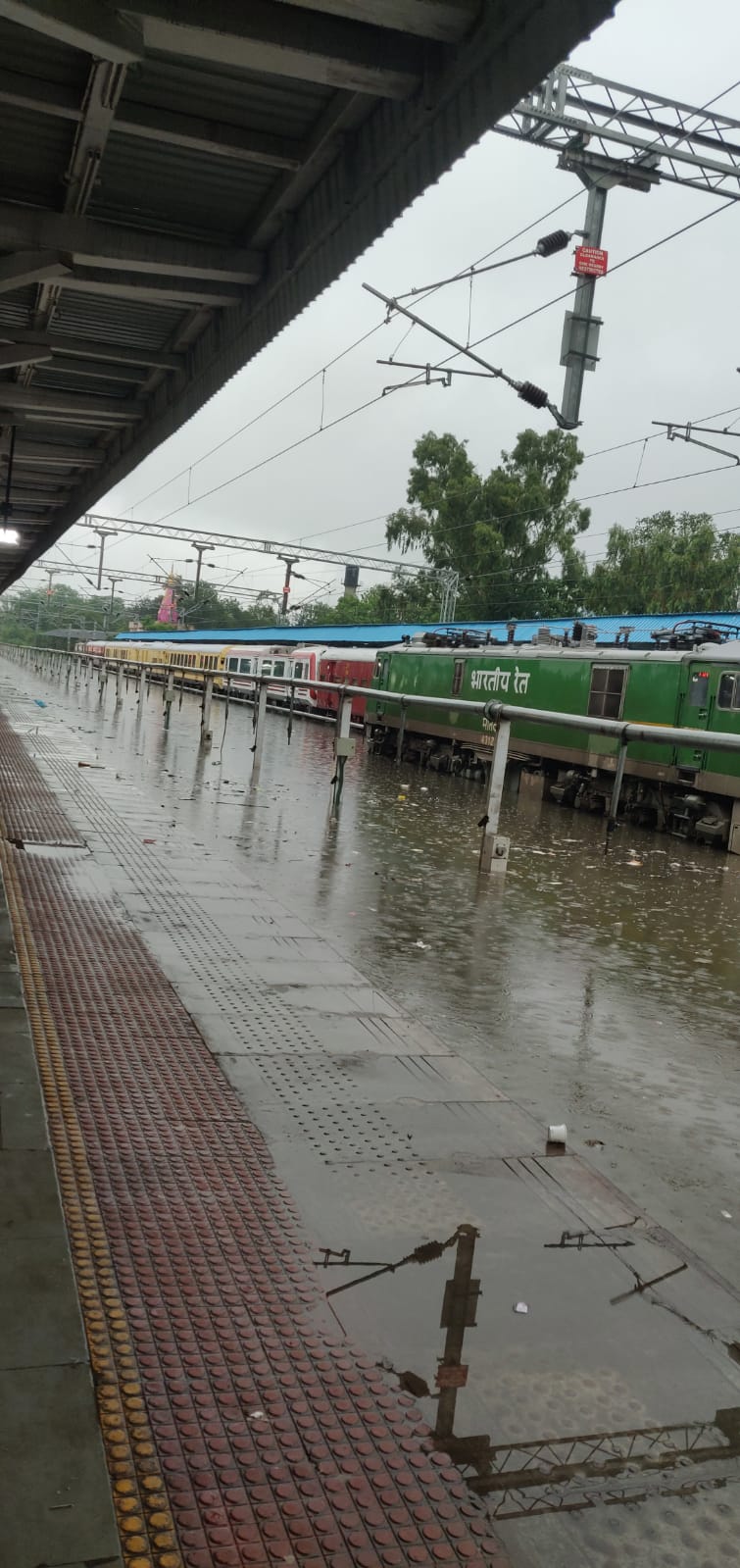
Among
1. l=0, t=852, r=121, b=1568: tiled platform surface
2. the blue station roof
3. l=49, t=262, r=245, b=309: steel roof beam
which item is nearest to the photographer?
l=0, t=852, r=121, b=1568: tiled platform surface

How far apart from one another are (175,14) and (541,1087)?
4.74 metres

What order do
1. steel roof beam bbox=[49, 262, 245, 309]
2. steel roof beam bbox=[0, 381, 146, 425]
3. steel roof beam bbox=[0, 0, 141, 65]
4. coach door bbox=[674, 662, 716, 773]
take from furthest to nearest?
coach door bbox=[674, 662, 716, 773] < steel roof beam bbox=[0, 381, 146, 425] < steel roof beam bbox=[49, 262, 245, 309] < steel roof beam bbox=[0, 0, 141, 65]

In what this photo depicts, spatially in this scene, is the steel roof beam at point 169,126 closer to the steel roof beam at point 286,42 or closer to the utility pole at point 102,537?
the steel roof beam at point 286,42

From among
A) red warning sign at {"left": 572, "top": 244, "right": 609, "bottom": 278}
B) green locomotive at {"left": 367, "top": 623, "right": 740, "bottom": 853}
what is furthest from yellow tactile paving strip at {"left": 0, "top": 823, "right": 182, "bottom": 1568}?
red warning sign at {"left": 572, "top": 244, "right": 609, "bottom": 278}

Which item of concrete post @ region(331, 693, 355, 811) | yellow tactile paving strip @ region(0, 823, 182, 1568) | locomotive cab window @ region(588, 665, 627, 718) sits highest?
locomotive cab window @ region(588, 665, 627, 718)

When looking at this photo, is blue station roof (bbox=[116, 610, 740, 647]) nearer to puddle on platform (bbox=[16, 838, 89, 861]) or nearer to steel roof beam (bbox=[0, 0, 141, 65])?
puddle on platform (bbox=[16, 838, 89, 861])

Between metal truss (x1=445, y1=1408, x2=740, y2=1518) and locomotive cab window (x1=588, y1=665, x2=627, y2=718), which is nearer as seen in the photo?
metal truss (x1=445, y1=1408, x2=740, y2=1518)

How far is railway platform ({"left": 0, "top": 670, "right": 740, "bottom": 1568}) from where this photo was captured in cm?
214

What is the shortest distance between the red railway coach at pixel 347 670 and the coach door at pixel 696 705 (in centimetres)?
1909

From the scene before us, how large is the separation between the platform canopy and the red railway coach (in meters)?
26.0

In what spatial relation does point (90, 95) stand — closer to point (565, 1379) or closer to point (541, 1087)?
point (541, 1087)

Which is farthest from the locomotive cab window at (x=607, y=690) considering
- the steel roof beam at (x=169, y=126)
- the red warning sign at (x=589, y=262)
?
the steel roof beam at (x=169, y=126)

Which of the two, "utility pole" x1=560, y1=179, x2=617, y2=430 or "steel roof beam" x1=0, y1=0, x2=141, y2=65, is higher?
"utility pole" x1=560, y1=179, x2=617, y2=430

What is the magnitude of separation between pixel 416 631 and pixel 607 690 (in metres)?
26.4
